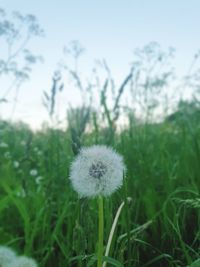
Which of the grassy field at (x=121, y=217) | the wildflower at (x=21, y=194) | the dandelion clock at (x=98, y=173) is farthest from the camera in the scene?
the wildflower at (x=21, y=194)

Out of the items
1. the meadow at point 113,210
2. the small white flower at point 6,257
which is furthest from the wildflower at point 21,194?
the small white flower at point 6,257

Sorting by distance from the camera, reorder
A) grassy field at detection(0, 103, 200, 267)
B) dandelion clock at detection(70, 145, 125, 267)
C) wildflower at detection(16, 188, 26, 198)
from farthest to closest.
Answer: wildflower at detection(16, 188, 26, 198), grassy field at detection(0, 103, 200, 267), dandelion clock at detection(70, 145, 125, 267)

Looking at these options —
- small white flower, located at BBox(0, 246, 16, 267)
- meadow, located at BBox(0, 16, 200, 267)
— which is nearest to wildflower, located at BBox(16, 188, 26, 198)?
meadow, located at BBox(0, 16, 200, 267)

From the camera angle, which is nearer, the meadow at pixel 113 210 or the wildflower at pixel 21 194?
the meadow at pixel 113 210

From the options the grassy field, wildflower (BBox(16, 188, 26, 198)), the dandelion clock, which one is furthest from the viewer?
wildflower (BBox(16, 188, 26, 198))

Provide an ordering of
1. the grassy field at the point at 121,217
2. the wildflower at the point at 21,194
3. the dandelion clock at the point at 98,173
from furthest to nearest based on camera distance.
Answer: the wildflower at the point at 21,194 < the grassy field at the point at 121,217 < the dandelion clock at the point at 98,173

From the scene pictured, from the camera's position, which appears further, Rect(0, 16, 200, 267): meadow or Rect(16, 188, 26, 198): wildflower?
Rect(16, 188, 26, 198): wildflower

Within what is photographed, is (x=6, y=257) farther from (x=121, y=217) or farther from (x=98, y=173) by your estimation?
(x=121, y=217)

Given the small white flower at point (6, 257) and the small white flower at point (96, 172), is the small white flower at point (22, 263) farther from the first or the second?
the small white flower at point (96, 172)

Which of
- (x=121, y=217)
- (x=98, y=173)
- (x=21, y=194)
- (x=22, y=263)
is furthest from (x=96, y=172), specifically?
(x=21, y=194)

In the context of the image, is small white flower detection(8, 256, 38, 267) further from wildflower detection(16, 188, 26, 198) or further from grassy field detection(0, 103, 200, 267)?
wildflower detection(16, 188, 26, 198)
